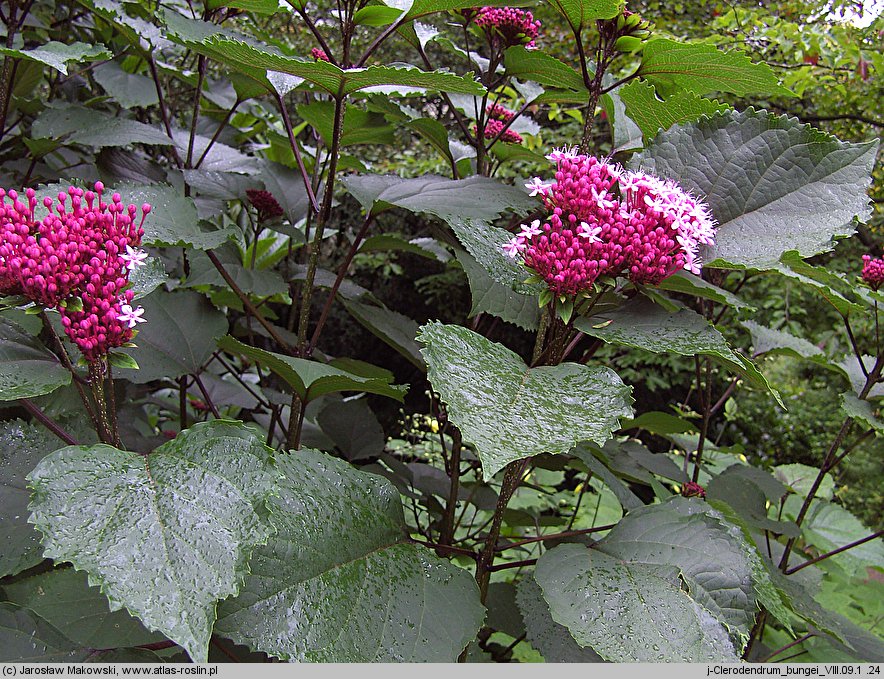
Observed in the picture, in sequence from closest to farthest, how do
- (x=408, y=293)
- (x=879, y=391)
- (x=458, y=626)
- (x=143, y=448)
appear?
(x=458, y=626) < (x=143, y=448) < (x=879, y=391) < (x=408, y=293)

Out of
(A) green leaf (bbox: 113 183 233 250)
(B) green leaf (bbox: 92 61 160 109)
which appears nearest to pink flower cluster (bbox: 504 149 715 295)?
(A) green leaf (bbox: 113 183 233 250)

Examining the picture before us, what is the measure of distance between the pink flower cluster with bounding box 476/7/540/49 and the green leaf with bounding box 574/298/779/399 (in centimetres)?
61

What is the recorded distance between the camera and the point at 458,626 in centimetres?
81

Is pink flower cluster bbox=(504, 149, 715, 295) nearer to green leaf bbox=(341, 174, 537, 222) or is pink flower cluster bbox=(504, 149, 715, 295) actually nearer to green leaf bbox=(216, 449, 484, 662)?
green leaf bbox=(341, 174, 537, 222)

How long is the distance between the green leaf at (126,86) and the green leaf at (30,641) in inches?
42.8

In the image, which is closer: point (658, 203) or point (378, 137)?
point (658, 203)

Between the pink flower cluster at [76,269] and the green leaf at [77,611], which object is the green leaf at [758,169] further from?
the green leaf at [77,611]

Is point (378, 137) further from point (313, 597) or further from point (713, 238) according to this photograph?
point (313, 597)

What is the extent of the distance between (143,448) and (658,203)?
0.98 metres

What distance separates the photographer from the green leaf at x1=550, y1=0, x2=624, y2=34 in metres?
0.96

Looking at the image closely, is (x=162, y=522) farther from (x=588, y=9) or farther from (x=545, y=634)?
(x=588, y=9)
